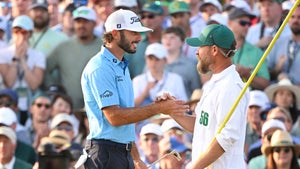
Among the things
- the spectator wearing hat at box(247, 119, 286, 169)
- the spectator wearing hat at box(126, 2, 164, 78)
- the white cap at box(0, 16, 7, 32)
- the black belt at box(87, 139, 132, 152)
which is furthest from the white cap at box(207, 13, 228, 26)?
the black belt at box(87, 139, 132, 152)

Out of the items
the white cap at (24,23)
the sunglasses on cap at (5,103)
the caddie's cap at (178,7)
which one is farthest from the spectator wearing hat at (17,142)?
the caddie's cap at (178,7)

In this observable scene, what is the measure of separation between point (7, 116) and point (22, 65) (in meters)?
1.82

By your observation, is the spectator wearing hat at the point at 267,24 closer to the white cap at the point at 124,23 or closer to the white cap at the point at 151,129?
the white cap at the point at 151,129

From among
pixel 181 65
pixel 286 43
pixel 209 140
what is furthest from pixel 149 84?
pixel 209 140

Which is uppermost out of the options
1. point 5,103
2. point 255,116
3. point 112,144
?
point 5,103

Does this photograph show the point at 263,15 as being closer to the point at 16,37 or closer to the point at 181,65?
the point at 181,65

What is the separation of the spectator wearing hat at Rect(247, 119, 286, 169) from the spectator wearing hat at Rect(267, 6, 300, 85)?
1.48 meters

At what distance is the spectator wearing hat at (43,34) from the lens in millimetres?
18441

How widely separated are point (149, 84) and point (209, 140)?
628cm

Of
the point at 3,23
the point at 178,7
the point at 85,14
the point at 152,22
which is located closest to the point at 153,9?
the point at 152,22

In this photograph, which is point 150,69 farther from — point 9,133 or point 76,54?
point 9,133

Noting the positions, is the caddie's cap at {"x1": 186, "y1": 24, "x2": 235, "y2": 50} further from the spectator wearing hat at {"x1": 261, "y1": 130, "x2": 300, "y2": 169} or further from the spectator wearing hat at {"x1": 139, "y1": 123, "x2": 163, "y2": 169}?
the spectator wearing hat at {"x1": 139, "y1": 123, "x2": 163, "y2": 169}

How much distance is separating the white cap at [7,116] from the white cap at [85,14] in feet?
7.85

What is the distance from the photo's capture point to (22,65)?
58.0 feet
